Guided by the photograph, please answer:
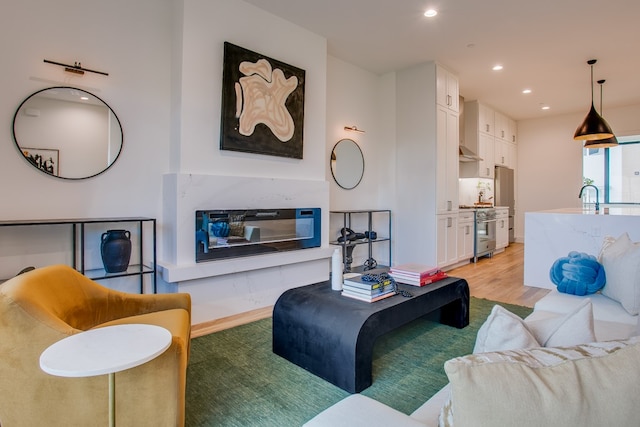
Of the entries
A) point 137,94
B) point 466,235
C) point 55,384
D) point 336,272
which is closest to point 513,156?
point 466,235

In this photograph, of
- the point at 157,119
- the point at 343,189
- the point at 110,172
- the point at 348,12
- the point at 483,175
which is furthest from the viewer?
the point at 483,175

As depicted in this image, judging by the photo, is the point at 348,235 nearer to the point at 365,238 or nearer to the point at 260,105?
the point at 365,238

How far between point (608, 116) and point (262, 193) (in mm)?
7734

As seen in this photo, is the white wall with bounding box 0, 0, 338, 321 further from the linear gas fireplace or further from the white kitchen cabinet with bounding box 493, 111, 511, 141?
the white kitchen cabinet with bounding box 493, 111, 511, 141

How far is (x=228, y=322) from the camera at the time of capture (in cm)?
318

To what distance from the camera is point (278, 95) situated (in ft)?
12.1

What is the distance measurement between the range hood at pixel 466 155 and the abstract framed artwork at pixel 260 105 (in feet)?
11.1

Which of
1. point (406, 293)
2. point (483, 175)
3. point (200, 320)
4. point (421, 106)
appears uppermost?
point (421, 106)

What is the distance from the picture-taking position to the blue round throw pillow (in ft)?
7.84

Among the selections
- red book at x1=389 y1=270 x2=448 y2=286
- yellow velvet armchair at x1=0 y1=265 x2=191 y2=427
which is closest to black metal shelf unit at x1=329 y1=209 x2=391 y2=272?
red book at x1=389 y1=270 x2=448 y2=286

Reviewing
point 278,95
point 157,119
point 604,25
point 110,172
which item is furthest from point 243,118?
point 604,25

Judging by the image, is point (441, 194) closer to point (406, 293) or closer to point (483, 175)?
point (483, 175)

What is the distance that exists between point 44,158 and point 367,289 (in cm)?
251

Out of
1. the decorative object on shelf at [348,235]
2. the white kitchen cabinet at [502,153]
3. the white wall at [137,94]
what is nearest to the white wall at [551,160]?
the white kitchen cabinet at [502,153]
